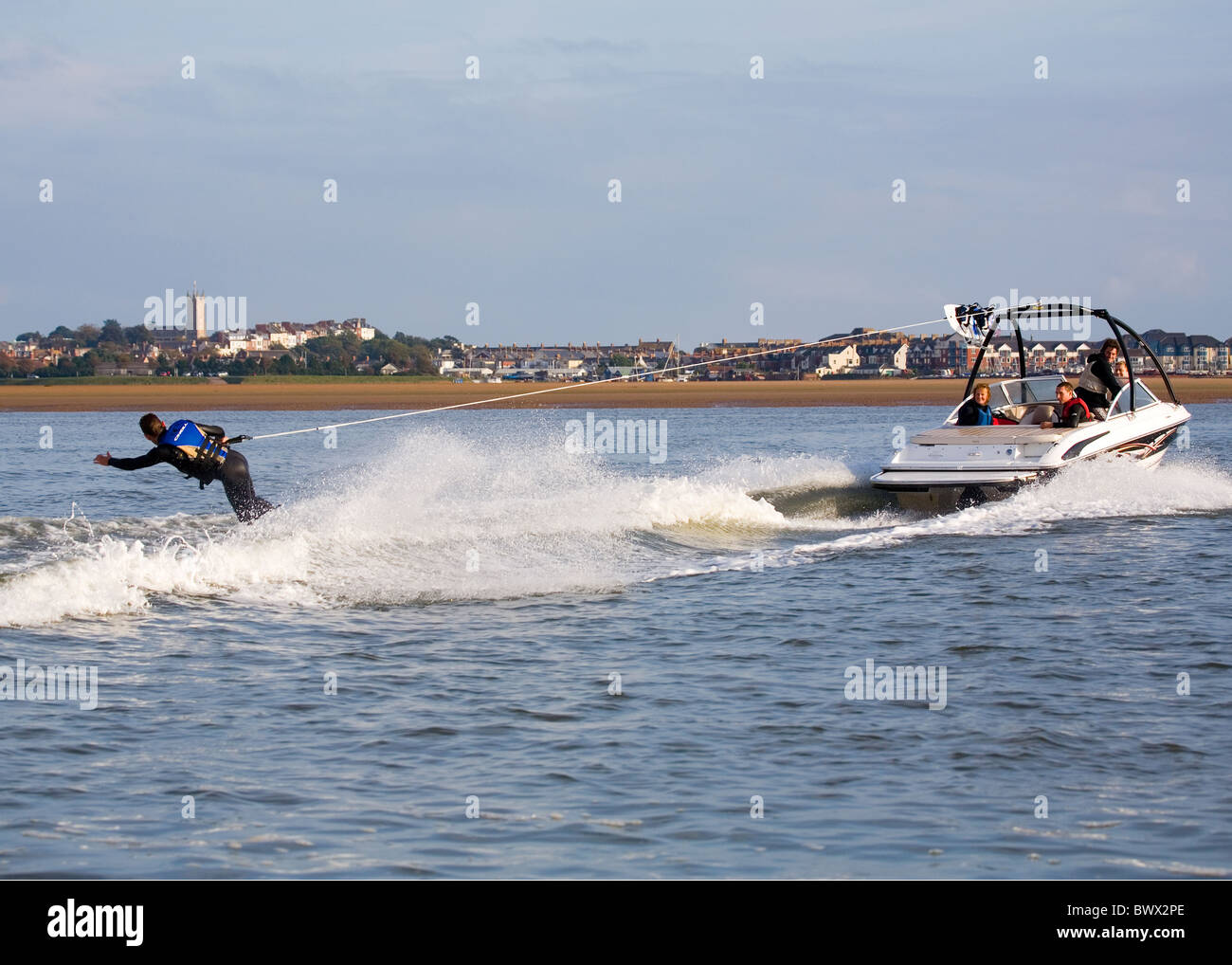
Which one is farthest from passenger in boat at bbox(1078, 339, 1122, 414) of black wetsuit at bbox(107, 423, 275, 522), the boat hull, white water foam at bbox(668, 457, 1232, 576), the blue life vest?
the blue life vest

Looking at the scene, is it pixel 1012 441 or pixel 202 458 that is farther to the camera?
pixel 1012 441

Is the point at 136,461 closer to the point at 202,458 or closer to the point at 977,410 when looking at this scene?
the point at 202,458

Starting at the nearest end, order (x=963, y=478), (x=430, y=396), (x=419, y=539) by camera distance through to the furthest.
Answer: (x=419, y=539)
(x=963, y=478)
(x=430, y=396)

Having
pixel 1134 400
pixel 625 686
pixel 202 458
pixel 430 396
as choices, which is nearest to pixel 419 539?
pixel 202 458

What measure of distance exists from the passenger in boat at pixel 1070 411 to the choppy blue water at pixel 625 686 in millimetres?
800

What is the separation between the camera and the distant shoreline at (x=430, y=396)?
198 feet

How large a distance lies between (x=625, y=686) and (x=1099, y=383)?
1232cm

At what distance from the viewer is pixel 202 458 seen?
13.0 metres

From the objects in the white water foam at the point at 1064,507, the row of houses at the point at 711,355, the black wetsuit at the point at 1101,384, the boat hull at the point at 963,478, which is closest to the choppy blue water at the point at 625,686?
→ the white water foam at the point at 1064,507

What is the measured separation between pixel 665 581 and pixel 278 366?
94.2m

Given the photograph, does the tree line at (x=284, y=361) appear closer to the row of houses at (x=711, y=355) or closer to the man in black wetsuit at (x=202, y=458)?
the row of houses at (x=711, y=355)
